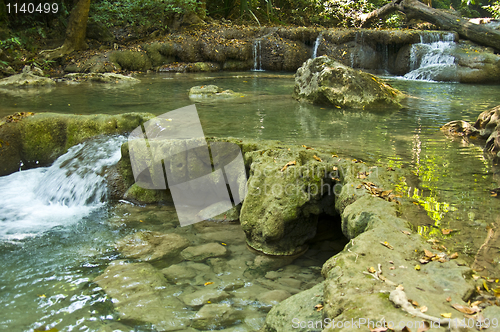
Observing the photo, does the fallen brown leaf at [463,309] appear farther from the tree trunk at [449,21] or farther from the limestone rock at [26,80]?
the tree trunk at [449,21]

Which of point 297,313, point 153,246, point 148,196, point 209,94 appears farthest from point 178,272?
point 209,94

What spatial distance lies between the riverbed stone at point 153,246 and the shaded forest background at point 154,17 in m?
12.1

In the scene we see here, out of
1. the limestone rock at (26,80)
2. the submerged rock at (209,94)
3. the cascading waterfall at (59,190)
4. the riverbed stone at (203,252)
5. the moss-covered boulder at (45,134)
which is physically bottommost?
the riverbed stone at (203,252)

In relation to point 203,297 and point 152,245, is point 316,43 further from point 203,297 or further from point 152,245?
point 203,297

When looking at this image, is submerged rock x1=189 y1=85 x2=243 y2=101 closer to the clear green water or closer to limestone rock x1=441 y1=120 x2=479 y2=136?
the clear green water

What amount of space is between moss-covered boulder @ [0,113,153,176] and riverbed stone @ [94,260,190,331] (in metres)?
3.34

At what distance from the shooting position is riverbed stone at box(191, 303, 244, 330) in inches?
118

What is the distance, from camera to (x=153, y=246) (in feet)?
13.9

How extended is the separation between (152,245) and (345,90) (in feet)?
20.5

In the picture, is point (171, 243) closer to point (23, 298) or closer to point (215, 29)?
point (23, 298)

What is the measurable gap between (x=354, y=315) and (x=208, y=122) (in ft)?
16.6

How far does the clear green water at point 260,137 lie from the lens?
323 centimetres

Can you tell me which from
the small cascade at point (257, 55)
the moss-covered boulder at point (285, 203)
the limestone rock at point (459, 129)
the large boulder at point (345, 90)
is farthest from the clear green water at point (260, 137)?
the small cascade at point (257, 55)

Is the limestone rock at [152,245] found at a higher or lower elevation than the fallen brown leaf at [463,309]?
lower
